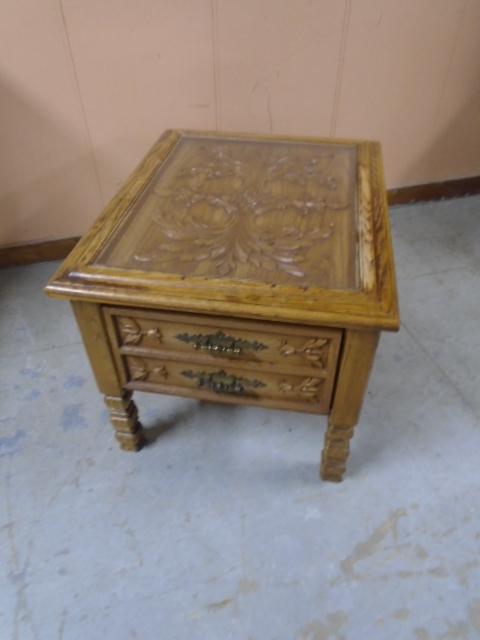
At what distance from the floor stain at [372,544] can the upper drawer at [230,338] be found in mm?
415

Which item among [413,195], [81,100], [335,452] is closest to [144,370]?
[335,452]

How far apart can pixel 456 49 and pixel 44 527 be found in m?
2.01

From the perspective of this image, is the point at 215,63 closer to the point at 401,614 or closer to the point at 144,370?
the point at 144,370

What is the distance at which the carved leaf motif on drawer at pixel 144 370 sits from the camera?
895mm

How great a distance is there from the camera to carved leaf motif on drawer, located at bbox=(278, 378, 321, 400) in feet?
2.77

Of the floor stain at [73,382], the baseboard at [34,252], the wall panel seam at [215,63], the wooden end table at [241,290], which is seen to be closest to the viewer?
the wooden end table at [241,290]

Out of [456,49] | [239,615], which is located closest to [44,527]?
A: [239,615]

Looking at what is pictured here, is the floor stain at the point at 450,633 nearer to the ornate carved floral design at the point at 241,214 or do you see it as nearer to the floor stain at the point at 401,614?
the floor stain at the point at 401,614

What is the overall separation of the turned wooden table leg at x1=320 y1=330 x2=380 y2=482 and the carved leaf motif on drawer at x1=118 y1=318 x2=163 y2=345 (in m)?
0.34

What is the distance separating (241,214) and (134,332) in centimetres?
33

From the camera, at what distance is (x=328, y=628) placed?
0.84 m

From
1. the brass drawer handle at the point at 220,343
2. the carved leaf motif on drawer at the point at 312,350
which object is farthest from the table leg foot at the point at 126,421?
the carved leaf motif on drawer at the point at 312,350

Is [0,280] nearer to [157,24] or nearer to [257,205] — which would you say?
[157,24]

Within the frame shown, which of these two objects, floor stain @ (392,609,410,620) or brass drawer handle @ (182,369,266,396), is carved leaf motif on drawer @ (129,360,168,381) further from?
floor stain @ (392,609,410,620)
